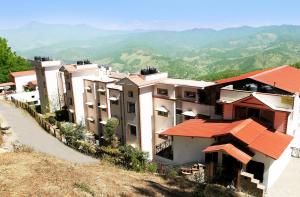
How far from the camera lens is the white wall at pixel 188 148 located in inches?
1141

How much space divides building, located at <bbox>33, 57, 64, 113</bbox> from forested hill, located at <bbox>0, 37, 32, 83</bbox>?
29.8 meters

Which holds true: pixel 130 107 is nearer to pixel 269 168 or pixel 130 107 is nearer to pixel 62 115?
pixel 269 168

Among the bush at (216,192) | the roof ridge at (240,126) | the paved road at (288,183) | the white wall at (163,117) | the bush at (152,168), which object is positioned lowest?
the paved road at (288,183)

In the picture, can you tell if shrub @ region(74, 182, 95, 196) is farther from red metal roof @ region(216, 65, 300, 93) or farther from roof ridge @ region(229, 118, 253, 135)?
red metal roof @ region(216, 65, 300, 93)

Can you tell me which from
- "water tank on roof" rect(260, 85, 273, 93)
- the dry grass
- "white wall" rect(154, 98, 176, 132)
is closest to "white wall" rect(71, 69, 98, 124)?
"white wall" rect(154, 98, 176, 132)

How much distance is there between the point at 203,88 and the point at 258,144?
418 inches

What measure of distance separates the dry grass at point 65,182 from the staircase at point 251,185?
191 inches

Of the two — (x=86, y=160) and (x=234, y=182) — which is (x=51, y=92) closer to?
(x=86, y=160)

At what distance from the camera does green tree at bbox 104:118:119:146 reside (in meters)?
40.7

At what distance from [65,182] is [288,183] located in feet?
65.0

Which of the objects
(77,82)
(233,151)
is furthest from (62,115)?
Answer: (233,151)

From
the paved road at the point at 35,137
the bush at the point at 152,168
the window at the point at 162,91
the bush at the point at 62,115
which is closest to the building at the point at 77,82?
the bush at the point at 62,115

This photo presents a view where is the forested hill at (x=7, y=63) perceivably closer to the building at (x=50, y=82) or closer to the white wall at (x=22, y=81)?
the white wall at (x=22, y=81)

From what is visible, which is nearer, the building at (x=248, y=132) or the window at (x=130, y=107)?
the building at (x=248, y=132)
